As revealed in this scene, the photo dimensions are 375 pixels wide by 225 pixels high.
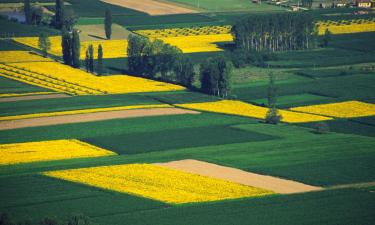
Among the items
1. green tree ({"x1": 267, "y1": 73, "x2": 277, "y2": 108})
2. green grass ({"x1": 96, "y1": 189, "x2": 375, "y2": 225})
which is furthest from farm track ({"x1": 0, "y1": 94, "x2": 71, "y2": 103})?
green grass ({"x1": 96, "y1": 189, "x2": 375, "y2": 225})

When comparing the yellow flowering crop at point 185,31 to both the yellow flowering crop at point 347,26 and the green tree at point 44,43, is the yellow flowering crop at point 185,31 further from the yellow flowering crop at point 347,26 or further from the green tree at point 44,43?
the green tree at point 44,43

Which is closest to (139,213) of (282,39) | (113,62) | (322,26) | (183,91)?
(183,91)

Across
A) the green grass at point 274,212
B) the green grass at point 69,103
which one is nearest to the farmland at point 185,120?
the green grass at point 274,212

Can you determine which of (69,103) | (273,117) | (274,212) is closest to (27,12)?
(69,103)

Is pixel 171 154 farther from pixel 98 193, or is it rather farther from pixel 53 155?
pixel 98 193

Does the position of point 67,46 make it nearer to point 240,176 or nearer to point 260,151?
point 260,151
